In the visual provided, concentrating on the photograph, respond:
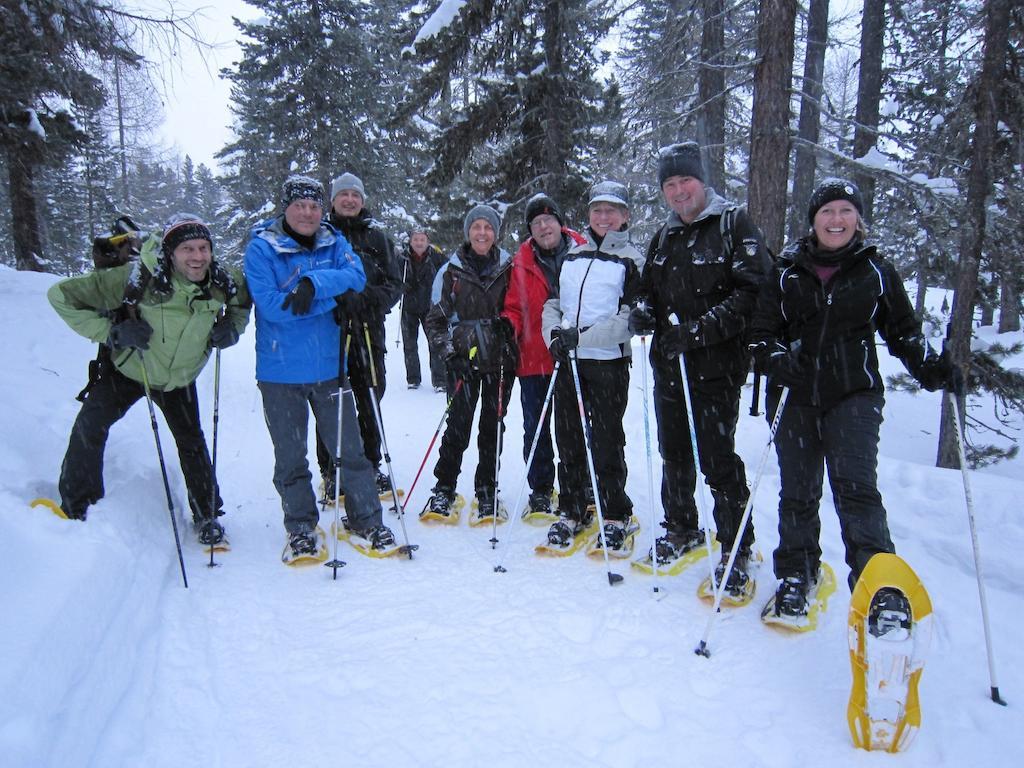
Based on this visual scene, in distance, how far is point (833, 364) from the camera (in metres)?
3.29

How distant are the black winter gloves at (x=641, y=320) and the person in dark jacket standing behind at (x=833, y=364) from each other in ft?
2.32

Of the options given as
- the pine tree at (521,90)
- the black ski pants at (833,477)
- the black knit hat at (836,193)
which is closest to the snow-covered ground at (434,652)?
the black ski pants at (833,477)

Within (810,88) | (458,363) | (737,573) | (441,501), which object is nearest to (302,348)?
(458,363)

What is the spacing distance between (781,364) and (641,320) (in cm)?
97

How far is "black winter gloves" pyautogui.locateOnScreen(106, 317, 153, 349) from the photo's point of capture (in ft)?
13.1

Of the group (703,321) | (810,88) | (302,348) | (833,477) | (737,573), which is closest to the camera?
(833,477)

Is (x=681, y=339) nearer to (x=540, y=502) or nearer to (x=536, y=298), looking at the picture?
(x=536, y=298)

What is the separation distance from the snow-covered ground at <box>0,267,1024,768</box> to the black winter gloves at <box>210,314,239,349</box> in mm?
1371

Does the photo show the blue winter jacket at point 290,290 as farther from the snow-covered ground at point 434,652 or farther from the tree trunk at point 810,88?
the tree trunk at point 810,88

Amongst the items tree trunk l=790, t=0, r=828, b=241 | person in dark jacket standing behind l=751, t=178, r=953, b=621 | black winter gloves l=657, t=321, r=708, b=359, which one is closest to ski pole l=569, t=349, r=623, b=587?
black winter gloves l=657, t=321, r=708, b=359

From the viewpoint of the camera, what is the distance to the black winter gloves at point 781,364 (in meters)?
3.33

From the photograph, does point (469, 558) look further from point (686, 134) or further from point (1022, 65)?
point (686, 134)

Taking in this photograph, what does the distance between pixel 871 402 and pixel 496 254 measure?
3.12 meters

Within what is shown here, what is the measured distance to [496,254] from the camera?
5.22 m
